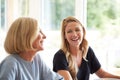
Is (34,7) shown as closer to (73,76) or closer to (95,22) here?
(95,22)

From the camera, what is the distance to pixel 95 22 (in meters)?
3.28

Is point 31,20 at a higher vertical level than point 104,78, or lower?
higher

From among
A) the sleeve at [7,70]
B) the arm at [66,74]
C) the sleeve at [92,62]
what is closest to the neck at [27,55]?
the sleeve at [7,70]

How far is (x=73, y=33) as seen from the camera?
6.15ft

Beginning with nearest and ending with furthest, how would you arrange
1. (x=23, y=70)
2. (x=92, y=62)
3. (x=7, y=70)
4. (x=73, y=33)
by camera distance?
(x=7, y=70), (x=23, y=70), (x=73, y=33), (x=92, y=62)

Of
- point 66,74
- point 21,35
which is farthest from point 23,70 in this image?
point 66,74

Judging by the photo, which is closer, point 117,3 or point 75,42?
point 75,42

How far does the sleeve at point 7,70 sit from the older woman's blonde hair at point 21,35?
97 mm

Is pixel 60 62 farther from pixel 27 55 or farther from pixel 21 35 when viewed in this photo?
pixel 21 35

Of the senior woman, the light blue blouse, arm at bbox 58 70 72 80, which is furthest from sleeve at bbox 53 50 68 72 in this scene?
the senior woman

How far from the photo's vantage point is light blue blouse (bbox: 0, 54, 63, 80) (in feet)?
4.17

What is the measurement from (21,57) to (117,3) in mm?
2152

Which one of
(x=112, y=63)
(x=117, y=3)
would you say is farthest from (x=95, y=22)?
(x=112, y=63)

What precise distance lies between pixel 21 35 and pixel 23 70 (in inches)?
8.4
